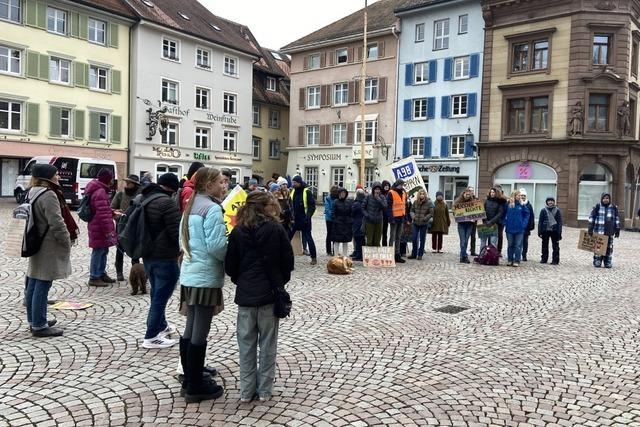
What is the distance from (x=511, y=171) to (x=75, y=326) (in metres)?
33.2

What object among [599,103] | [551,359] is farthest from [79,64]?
[551,359]

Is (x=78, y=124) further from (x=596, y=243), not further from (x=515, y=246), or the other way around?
(x=596, y=243)

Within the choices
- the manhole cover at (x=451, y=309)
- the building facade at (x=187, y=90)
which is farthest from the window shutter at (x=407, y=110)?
the manhole cover at (x=451, y=309)

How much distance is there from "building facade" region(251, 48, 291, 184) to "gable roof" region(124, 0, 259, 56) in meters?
4.88

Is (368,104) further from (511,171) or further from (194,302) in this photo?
(194,302)

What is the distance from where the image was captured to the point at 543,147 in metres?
34.3

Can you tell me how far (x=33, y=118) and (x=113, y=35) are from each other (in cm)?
771

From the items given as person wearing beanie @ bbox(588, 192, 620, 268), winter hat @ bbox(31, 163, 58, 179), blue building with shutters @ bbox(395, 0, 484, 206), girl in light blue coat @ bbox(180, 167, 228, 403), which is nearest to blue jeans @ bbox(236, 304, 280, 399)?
girl in light blue coat @ bbox(180, 167, 228, 403)

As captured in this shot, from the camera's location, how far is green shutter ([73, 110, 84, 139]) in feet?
115

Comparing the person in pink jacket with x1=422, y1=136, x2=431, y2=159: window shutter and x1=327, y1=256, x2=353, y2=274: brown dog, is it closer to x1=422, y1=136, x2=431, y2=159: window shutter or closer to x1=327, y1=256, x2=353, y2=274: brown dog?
x1=327, y1=256, x2=353, y2=274: brown dog

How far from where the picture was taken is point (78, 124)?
35.3 metres

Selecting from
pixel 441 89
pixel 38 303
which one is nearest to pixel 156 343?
pixel 38 303

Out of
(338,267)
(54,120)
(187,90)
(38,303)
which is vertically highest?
(187,90)

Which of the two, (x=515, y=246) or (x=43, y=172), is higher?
(x=43, y=172)
